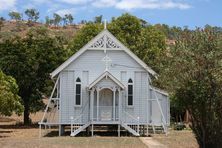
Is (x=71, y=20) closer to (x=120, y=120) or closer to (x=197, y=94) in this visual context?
(x=120, y=120)

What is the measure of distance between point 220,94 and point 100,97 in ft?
51.9

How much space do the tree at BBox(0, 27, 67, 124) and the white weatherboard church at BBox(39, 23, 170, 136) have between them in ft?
35.0

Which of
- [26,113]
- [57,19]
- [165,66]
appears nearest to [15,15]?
[57,19]

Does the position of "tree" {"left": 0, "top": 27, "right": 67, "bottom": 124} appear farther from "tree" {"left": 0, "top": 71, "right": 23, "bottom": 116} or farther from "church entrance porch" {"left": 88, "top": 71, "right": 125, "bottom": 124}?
"church entrance porch" {"left": 88, "top": 71, "right": 125, "bottom": 124}

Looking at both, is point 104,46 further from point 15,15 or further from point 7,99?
point 15,15

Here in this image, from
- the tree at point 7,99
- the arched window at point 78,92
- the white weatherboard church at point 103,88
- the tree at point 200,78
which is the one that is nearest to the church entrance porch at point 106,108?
the white weatherboard church at point 103,88

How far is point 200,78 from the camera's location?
2181 cm

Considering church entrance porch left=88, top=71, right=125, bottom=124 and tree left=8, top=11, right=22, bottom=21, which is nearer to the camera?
church entrance porch left=88, top=71, right=125, bottom=124

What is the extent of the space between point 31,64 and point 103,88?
13.5 m

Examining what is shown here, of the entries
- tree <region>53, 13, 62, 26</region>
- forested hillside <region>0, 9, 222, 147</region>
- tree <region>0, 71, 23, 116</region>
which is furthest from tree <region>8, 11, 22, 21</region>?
tree <region>0, 71, 23, 116</region>

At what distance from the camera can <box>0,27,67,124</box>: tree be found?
46688mm

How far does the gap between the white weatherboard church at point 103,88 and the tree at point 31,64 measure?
1065cm

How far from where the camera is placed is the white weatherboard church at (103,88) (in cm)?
3575

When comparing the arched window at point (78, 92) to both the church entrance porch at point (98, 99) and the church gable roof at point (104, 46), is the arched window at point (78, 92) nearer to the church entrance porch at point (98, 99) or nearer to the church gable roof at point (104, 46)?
the church entrance porch at point (98, 99)
